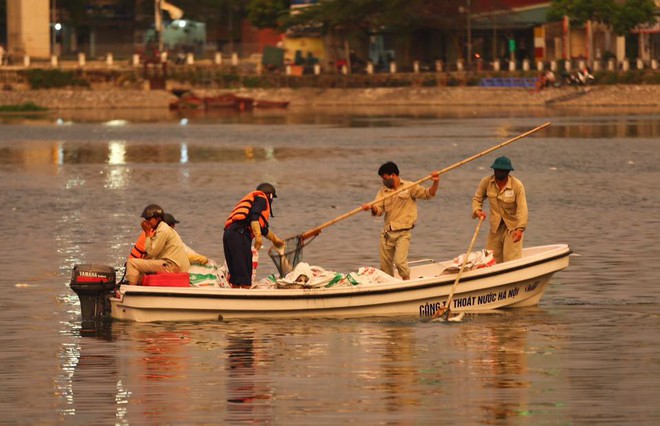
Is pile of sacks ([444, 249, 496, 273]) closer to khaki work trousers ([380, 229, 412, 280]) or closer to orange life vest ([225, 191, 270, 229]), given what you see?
khaki work trousers ([380, 229, 412, 280])

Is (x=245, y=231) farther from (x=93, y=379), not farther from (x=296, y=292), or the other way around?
(x=93, y=379)

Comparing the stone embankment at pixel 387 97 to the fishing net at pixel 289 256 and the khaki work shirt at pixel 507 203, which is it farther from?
the khaki work shirt at pixel 507 203

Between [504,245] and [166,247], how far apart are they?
3.96m

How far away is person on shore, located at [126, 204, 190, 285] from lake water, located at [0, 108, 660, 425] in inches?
25.4

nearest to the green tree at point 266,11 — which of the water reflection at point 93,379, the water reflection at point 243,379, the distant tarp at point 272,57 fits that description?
the distant tarp at point 272,57

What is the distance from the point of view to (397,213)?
19859mm

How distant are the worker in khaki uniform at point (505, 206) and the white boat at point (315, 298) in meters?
0.31

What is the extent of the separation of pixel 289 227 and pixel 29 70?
70456 mm

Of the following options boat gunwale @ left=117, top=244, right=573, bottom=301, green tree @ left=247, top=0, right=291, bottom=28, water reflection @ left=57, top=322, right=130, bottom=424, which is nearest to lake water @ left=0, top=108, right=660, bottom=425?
water reflection @ left=57, top=322, right=130, bottom=424

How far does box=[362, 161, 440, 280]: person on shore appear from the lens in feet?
64.4

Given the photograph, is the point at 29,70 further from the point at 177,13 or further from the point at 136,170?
the point at 136,170

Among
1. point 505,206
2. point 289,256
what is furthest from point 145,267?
point 505,206

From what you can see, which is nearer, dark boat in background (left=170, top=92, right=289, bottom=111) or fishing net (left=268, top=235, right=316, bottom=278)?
fishing net (left=268, top=235, right=316, bottom=278)

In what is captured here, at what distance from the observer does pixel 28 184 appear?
145 ft
